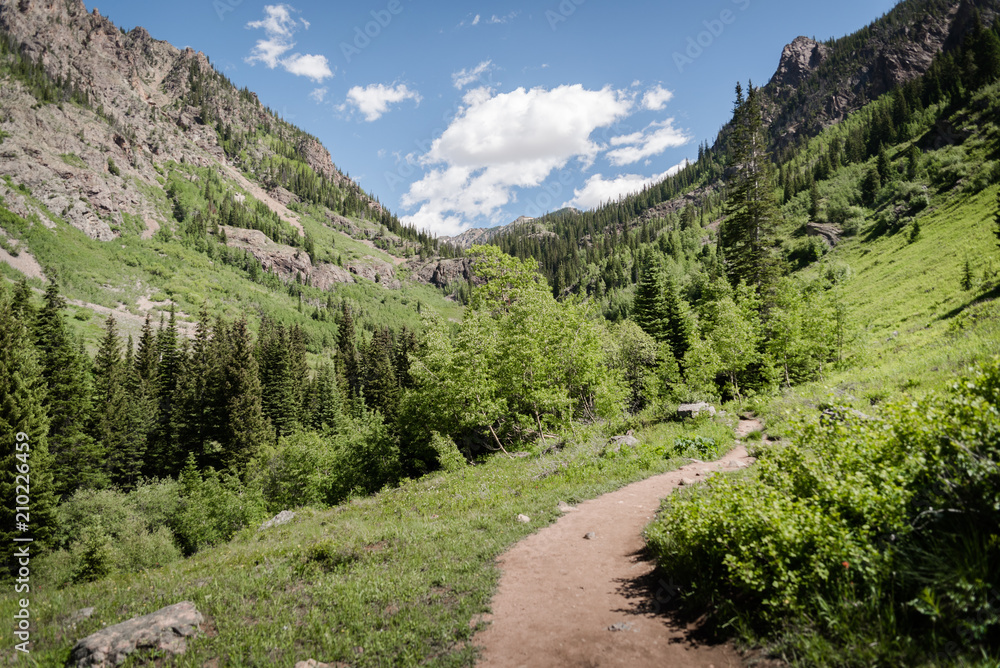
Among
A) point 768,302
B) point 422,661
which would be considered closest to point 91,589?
point 422,661

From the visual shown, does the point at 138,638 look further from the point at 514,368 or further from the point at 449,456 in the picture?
the point at 514,368

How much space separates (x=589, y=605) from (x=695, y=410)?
14953 mm

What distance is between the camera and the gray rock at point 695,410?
19.7 m

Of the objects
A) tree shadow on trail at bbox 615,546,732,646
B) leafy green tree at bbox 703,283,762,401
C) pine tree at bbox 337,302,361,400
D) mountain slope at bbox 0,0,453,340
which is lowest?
tree shadow on trail at bbox 615,546,732,646

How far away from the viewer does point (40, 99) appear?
146 metres

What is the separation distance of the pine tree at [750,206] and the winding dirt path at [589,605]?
30.5 metres

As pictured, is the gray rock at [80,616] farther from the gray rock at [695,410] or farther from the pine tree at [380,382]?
the pine tree at [380,382]

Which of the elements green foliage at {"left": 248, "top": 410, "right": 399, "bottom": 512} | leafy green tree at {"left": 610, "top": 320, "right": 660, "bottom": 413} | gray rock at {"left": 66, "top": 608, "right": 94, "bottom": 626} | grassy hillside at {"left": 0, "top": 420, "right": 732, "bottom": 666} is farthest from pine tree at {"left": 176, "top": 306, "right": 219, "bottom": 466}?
leafy green tree at {"left": 610, "top": 320, "right": 660, "bottom": 413}

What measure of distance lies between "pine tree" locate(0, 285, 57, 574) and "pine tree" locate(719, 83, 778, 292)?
49.1m

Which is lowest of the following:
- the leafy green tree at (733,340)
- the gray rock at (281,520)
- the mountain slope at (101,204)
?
the gray rock at (281,520)

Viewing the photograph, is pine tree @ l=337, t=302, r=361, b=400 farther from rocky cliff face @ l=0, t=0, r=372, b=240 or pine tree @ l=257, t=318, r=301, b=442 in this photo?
rocky cliff face @ l=0, t=0, r=372, b=240

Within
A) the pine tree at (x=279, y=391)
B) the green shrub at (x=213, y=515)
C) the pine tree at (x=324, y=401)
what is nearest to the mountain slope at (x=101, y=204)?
the pine tree at (x=279, y=391)

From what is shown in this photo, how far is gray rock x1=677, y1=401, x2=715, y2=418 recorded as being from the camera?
64.6 ft

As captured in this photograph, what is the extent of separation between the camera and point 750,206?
114 feet
